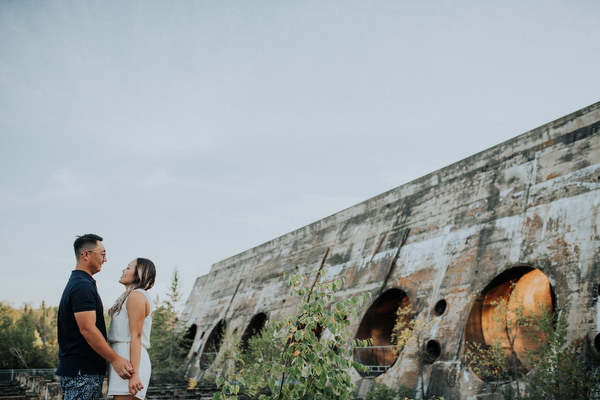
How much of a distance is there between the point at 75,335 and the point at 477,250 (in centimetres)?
972

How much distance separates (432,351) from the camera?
1015 cm

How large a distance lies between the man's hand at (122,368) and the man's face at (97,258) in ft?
2.73

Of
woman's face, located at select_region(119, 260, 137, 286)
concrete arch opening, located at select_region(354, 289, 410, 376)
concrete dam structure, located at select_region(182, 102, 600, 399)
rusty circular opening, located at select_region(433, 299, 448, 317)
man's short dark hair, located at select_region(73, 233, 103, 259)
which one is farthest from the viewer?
concrete arch opening, located at select_region(354, 289, 410, 376)

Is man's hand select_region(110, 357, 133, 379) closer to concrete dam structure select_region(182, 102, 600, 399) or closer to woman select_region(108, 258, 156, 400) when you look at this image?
woman select_region(108, 258, 156, 400)

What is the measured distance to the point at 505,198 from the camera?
11016mm

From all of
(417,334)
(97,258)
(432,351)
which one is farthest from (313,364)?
(417,334)

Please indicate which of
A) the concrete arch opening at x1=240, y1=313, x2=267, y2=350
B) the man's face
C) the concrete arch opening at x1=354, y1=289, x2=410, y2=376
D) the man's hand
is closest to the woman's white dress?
the man's hand

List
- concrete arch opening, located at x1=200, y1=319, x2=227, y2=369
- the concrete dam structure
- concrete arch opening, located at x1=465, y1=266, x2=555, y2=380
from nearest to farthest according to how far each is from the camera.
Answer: the concrete dam structure, concrete arch opening, located at x1=465, y1=266, x2=555, y2=380, concrete arch opening, located at x1=200, y1=319, x2=227, y2=369

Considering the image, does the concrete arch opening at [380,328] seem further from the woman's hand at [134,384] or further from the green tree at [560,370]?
the woman's hand at [134,384]

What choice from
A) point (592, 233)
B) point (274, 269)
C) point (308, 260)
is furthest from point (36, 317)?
point (592, 233)

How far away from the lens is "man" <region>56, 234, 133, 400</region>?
3051mm

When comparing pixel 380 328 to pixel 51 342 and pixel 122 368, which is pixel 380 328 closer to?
pixel 122 368

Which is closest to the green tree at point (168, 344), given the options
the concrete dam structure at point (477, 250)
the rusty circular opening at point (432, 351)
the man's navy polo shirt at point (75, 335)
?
the concrete dam structure at point (477, 250)

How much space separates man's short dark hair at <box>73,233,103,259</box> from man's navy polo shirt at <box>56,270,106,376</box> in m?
0.26
